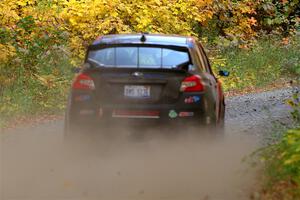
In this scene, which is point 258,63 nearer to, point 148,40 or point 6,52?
point 6,52

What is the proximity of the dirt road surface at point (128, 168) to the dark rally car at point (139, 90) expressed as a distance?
30 centimetres

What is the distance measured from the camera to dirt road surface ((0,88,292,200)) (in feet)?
23.1

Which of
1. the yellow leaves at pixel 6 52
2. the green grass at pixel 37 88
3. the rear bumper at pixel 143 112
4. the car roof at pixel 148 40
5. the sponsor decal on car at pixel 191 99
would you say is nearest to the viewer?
the rear bumper at pixel 143 112

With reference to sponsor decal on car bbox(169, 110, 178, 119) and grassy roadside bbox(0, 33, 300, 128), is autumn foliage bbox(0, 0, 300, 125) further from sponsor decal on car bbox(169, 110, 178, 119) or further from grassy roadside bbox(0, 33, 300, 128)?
sponsor decal on car bbox(169, 110, 178, 119)

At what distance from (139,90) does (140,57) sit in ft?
1.74

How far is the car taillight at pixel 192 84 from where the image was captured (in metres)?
8.30

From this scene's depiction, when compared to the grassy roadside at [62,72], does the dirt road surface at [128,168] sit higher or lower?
higher

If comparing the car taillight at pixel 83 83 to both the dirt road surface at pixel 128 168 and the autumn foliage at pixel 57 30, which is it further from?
the autumn foliage at pixel 57 30

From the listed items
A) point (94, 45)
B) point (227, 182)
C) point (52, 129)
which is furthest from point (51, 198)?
point (52, 129)

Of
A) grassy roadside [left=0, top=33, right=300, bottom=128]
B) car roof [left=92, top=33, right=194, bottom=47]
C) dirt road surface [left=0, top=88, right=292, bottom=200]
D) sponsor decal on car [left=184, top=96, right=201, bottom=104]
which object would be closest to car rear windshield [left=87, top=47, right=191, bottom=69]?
car roof [left=92, top=33, right=194, bottom=47]

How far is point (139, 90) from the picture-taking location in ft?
27.0

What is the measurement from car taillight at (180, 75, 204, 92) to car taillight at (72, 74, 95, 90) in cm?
120

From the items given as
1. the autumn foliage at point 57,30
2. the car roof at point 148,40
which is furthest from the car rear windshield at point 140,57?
the autumn foliage at point 57,30

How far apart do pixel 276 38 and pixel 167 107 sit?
19.6 meters
